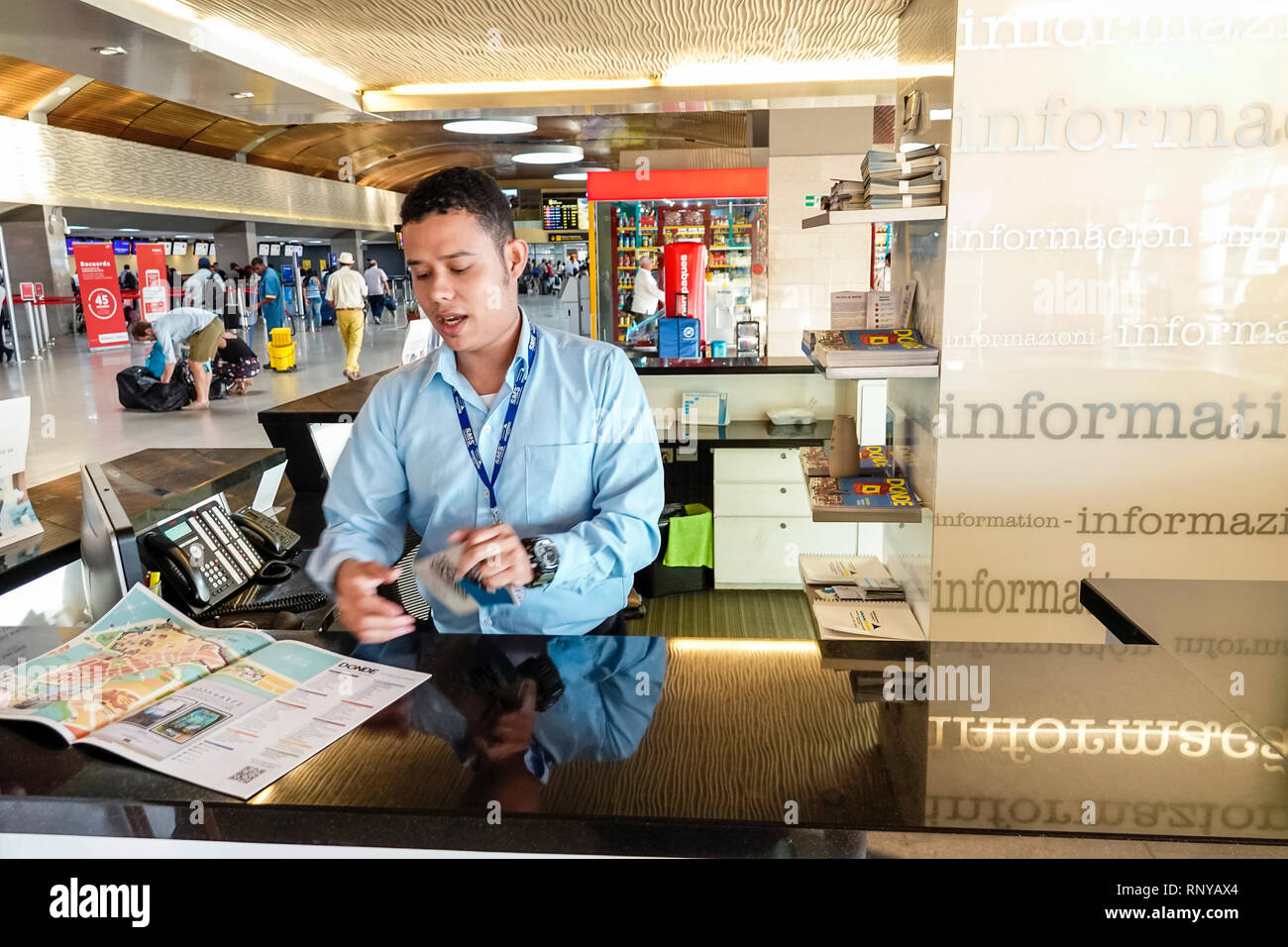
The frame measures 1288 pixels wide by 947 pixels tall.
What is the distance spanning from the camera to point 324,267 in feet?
95.7

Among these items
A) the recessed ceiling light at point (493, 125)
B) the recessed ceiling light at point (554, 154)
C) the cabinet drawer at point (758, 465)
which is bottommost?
the cabinet drawer at point (758, 465)

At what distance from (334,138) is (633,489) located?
69.0ft

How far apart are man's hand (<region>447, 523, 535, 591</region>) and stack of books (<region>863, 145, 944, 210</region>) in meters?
1.73

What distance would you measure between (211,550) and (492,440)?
130 centimetres

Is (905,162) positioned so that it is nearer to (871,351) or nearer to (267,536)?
(871,351)

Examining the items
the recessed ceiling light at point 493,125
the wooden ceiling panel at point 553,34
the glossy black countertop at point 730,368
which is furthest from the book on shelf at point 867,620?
the recessed ceiling light at point 493,125

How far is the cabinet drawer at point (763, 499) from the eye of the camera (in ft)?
16.9

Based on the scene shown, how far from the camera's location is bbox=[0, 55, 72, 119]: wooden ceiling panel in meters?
12.2

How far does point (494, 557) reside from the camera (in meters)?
1.57

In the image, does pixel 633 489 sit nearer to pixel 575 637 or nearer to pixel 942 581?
pixel 575 637

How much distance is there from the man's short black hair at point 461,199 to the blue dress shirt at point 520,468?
10.1 inches

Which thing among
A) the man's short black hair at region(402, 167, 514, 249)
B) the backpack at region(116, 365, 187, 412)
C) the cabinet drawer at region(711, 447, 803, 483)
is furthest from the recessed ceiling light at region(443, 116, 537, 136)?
the man's short black hair at region(402, 167, 514, 249)

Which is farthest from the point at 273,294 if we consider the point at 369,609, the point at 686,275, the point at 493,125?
the point at 369,609

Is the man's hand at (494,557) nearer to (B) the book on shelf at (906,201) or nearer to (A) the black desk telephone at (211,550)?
(A) the black desk telephone at (211,550)
